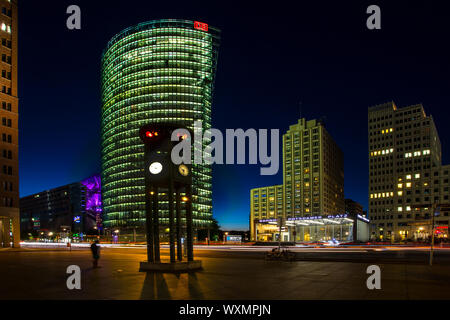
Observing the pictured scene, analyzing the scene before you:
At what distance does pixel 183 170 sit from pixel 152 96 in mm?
122896

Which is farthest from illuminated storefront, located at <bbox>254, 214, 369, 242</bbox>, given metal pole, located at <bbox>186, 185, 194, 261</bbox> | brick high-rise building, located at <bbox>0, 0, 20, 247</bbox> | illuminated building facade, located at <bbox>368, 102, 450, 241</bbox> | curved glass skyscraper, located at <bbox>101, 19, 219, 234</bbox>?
metal pole, located at <bbox>186, 185, 194, 261</bbox>

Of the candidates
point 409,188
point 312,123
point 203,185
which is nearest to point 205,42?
point 203,185

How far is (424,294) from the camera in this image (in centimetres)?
1180

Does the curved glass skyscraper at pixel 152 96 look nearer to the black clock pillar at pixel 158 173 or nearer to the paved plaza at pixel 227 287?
the black clock pillar at pixel 158 173

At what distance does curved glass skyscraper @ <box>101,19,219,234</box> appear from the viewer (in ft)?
453

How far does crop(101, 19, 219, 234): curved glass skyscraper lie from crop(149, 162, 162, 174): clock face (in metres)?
116

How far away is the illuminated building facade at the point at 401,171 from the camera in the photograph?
148875 millimetres

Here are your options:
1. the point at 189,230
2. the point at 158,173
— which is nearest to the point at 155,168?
the point at 158,173

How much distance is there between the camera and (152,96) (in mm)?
138625

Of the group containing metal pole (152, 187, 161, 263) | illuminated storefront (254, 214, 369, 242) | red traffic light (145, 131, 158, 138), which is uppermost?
red traffic light (145, 131, 158, 138)

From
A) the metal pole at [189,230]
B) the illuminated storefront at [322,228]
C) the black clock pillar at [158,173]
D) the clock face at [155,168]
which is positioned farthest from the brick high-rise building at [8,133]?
the clock face at [155,168]

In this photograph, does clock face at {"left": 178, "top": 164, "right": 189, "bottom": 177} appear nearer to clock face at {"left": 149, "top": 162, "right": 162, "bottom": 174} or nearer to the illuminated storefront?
clock face at {"left": 149, "top": 162, "right": 162, "bottom": 174}

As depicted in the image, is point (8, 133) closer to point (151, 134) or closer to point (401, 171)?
point (151, 134)

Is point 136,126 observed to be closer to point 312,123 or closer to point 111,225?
point 111,225
